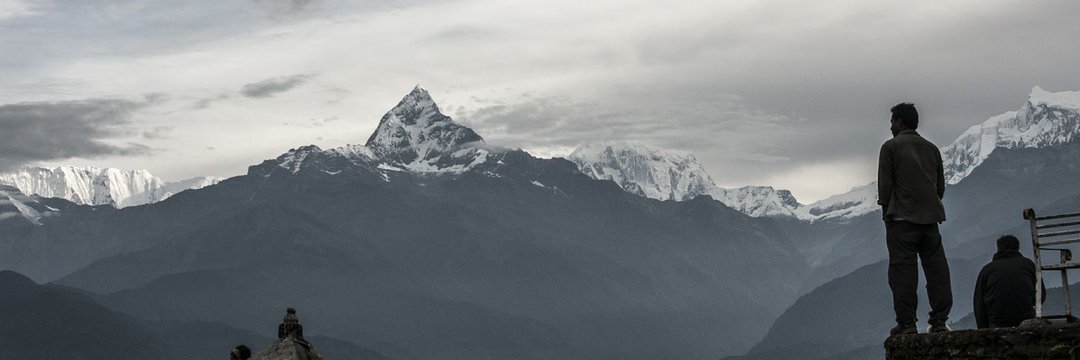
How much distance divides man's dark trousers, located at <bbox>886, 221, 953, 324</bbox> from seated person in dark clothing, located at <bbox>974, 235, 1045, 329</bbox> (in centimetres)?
127

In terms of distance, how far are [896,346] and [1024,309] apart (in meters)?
2.92

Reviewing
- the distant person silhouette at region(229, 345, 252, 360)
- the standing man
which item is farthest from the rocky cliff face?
the standing man

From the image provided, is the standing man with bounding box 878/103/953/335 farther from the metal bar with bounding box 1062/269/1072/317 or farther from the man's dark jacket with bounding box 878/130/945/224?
the metal bar with bounding box 1062/269/1072/317

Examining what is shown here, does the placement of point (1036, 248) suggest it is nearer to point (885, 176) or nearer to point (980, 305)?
point (885, 176)

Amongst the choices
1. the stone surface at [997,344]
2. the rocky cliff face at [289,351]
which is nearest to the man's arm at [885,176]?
the stone surface at [997,344]

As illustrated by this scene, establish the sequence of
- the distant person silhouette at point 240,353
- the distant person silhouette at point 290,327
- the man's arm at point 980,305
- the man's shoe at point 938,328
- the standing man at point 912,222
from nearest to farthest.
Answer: the distant person silhouette at point 240,353
the man's shoe at point 938,328
the standing man at point 912,222
the distant person silhouette at point 290,327
the man's arm at point 980,305

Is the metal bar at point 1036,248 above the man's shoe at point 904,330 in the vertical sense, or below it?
above

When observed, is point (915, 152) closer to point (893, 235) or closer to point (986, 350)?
point (893, 235)

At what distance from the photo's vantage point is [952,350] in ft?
70.8

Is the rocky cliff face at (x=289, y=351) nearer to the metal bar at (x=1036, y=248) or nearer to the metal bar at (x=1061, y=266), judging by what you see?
the metal bar at (x=1036, y=248)

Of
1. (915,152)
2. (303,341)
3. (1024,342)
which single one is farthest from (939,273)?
(303,341)

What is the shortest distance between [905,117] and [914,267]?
99.4 inches

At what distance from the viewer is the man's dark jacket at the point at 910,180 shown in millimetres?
23516

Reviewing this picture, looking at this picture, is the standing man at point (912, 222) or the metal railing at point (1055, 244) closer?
the metal railing at point (1055, 244)
